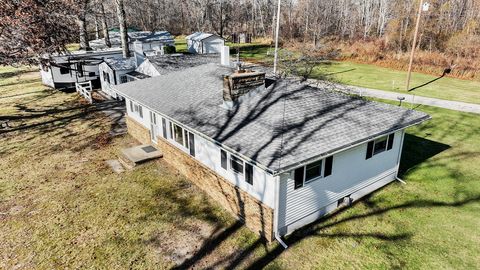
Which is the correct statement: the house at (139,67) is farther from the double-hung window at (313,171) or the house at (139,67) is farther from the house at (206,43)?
the house at (206,43)

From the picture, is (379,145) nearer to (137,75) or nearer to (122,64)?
(137,75)

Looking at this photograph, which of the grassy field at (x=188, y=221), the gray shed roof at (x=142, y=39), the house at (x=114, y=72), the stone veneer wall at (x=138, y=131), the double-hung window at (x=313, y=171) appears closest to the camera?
the grassy field at (x=188, y=221)

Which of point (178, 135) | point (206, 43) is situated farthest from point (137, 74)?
point (206, 43)

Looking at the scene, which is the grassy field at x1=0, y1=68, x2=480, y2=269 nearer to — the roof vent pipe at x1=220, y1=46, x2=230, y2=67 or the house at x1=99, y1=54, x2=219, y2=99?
the roof vent pipe at x1=220, y1=46, x2=230, y2=67

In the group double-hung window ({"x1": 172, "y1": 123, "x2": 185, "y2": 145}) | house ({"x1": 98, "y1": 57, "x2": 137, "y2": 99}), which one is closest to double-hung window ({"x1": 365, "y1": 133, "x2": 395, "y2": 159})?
double-hung window ({"x1": 172, "y1": 123, "x2": 185, "y2": 145})

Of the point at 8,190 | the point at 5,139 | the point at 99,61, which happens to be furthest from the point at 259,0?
the point at 8,190

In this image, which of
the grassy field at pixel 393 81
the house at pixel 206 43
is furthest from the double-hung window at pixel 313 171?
the house at pixel 206 43
